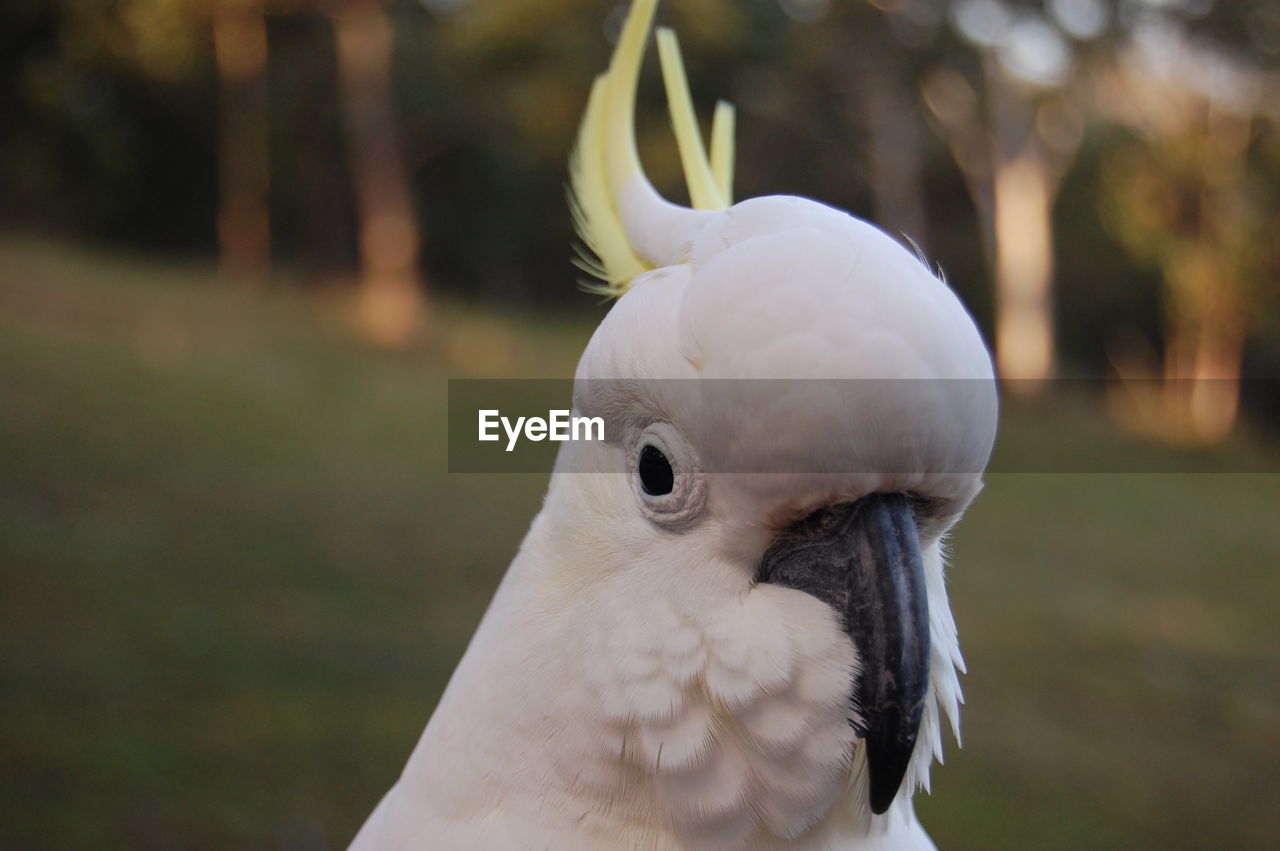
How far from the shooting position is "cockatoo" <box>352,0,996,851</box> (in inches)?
36.5

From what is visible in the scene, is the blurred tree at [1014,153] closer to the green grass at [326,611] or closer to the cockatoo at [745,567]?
the green grass at [326,611]

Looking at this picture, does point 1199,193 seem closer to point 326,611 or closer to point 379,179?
point 379,179

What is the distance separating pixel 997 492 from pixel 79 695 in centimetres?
612

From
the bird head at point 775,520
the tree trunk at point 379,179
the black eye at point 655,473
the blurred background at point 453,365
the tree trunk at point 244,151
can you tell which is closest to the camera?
the bird head at point 775,520

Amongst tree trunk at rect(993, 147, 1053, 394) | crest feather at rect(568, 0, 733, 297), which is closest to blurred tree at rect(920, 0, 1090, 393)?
tree trunk at rect(993, 147, 1053, 394)

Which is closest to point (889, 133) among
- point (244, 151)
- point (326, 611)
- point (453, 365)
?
point (453, 365)

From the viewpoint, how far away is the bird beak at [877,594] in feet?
3.10

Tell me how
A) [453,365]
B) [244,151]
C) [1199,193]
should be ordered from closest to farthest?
[453,365] < [1199,193] < [244,151]

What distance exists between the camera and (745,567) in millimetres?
1004

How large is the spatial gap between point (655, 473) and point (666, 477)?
0.02 metres

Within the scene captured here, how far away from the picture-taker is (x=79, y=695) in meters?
3.24

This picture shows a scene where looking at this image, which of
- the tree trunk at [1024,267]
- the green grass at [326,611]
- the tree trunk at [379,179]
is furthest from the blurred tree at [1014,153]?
the tree trunk at [379,179]

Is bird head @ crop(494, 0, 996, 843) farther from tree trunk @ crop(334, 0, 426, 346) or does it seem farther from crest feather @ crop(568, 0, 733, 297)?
tree trunk @ crop(334, 0, 426, 346)

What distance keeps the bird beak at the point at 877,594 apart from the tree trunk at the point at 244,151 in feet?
35.3
